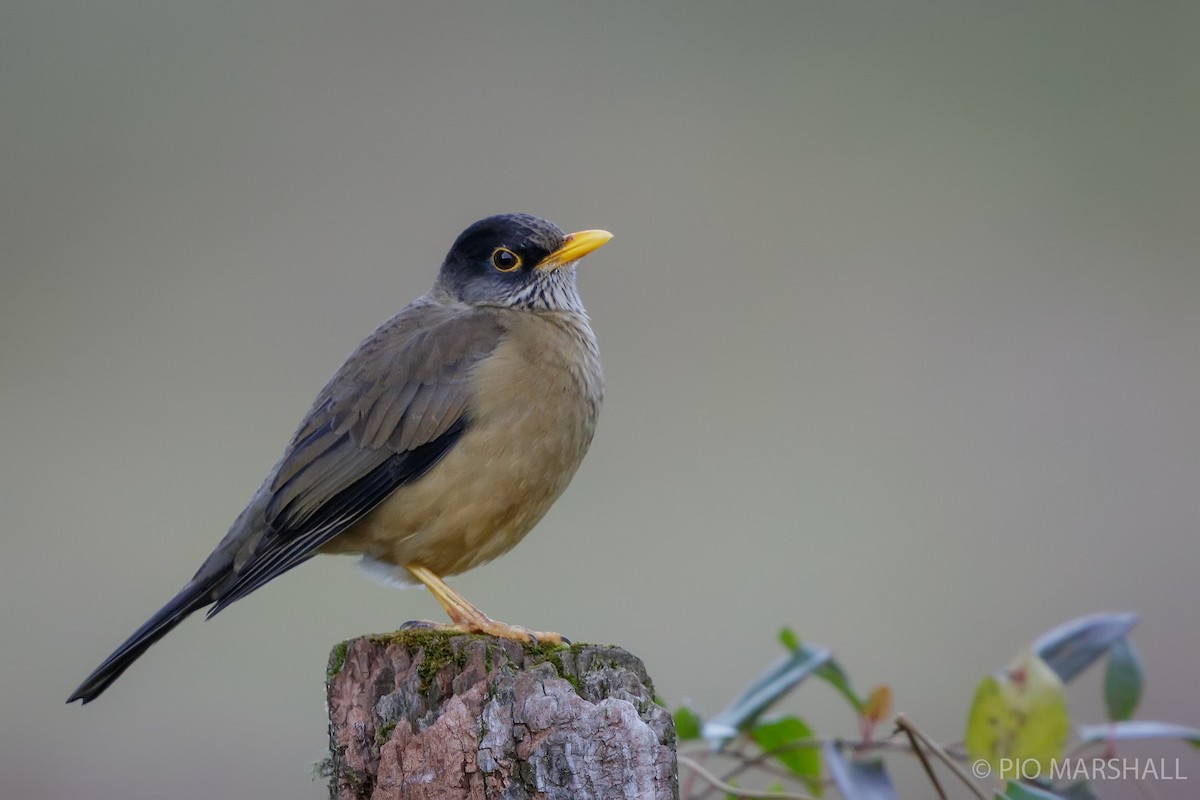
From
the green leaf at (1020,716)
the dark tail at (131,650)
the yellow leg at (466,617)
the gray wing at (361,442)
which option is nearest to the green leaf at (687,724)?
the yellow leg at (466,617)

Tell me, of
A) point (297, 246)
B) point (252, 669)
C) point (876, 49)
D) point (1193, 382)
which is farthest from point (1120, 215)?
point (252, 669)

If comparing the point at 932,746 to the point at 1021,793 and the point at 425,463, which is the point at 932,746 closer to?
the point at 1021,793

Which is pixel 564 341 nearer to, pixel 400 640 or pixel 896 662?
pixel 400 640

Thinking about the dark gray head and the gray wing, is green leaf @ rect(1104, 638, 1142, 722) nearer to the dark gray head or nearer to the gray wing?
the gray wing

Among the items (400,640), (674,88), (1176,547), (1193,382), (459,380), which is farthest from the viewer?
(674,88)

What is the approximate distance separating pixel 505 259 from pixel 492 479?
1.10 m

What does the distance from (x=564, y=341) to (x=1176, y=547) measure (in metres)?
6.71

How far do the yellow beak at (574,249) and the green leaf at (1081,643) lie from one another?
224cm

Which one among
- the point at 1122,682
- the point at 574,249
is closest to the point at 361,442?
the point at 574,249

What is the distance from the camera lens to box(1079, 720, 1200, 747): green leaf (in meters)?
3.38

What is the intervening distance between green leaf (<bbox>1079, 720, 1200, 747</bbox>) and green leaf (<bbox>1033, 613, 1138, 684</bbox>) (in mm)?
144

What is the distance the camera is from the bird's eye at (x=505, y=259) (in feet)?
17.4

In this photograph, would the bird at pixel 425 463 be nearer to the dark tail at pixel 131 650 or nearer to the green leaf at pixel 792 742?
the dark tail at pixel 131 650

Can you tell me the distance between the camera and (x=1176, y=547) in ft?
33.1
